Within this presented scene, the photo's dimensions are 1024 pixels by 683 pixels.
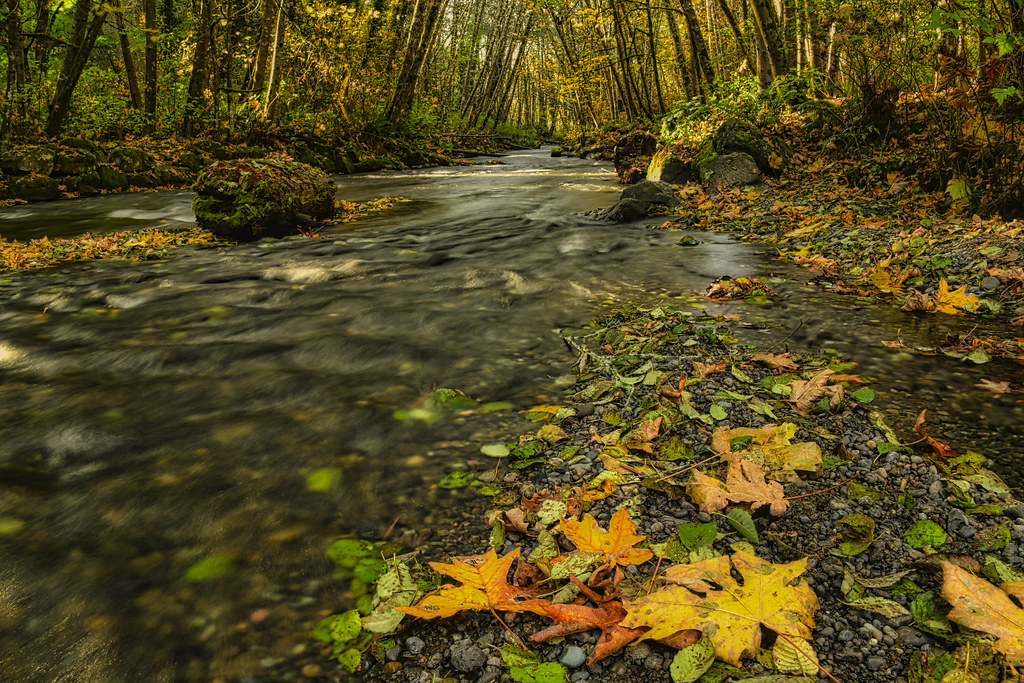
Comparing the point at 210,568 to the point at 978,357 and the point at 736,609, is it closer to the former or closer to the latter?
the point at 736,609

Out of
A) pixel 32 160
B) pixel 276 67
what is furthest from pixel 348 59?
pixel 32 160

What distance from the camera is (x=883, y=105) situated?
23.7 ft

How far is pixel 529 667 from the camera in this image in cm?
123

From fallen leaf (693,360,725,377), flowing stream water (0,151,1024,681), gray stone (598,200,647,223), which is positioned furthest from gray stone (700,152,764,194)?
fallen leaf (693,360,725,377)

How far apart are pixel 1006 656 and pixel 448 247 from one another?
6095 millimetres

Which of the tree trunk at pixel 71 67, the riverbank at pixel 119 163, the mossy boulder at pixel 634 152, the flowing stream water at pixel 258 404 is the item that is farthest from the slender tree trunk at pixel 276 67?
the flowing stream water at pixel 258 404

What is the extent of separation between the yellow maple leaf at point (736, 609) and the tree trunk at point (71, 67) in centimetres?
1505

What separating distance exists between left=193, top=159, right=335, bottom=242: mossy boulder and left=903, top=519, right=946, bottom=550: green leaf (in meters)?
7.59

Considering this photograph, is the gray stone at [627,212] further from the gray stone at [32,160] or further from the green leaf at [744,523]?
the gray stone at [32,160]

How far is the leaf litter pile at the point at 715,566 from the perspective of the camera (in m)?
1.18

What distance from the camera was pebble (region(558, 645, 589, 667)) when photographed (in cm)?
123

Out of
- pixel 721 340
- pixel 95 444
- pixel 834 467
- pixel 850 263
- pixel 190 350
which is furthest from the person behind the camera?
pixel 850 263

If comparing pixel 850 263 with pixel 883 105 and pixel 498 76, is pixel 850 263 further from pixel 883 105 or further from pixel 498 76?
pixel 498 76

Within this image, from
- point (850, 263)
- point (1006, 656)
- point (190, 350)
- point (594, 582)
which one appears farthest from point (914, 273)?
point (190, 350)
